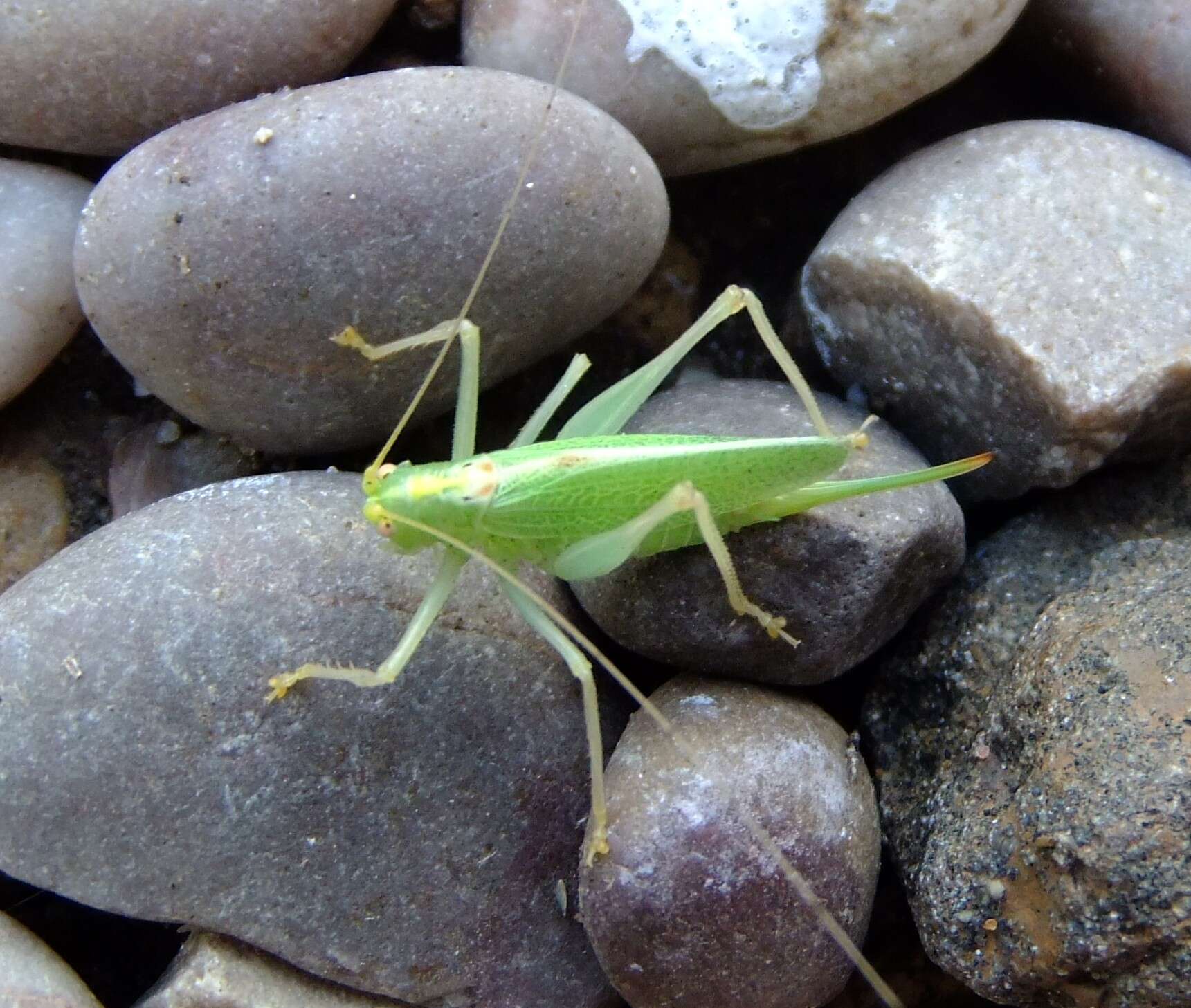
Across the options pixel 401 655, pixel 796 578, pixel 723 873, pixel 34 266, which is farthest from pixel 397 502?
pixel 34 266

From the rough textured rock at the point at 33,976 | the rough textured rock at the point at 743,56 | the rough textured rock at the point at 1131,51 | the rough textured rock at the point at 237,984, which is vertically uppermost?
the rough textured rock at the point at 743,56

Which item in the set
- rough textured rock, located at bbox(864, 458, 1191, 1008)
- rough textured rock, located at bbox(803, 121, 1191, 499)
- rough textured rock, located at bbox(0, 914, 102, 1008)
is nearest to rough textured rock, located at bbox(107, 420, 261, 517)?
rough textured rock, located at bbox(0, 914, 102, 1008)

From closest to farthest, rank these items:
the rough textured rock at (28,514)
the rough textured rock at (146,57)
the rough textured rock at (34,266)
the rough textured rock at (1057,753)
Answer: the rough textured rock at (1057,753), the rough textured rock at (146,57), the rough textured rock at (34,266), the rough textured rock at (28,514)

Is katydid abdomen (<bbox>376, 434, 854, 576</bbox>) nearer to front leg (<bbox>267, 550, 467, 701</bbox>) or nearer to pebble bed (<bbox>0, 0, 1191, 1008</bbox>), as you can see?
front leg (<bbox>267, 550, 467, 701</bbox>)

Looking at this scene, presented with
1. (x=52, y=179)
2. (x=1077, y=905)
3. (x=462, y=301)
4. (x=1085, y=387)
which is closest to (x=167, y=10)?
(x=52, y=179)

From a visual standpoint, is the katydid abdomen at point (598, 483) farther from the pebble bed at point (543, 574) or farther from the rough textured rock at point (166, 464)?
the rough textured rock at point (166, 464)

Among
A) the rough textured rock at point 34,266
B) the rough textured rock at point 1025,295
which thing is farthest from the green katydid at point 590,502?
the rough textured rock at point 34,266
